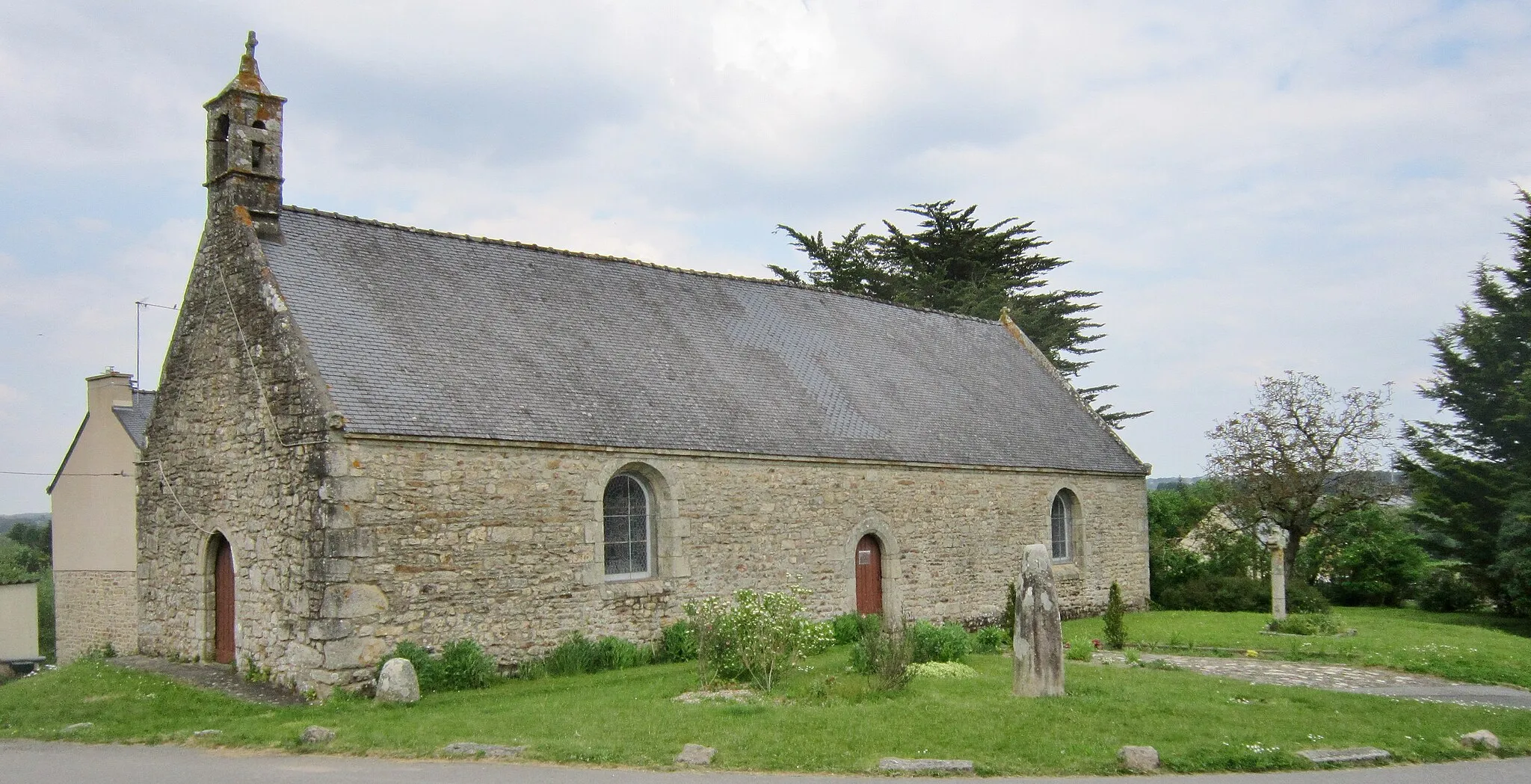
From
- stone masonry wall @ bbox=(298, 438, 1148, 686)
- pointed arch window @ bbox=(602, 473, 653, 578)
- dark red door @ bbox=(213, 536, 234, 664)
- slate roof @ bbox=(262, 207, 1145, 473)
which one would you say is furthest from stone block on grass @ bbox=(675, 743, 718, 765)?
dark red door @ bbox=(213, 536, 234, 664)

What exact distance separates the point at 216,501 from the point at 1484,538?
27327mm

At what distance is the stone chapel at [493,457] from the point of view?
47.9ft

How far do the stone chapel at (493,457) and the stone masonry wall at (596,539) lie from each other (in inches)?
1.4

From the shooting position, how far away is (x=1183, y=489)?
31781 mm

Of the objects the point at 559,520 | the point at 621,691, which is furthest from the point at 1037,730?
the point at 559,520

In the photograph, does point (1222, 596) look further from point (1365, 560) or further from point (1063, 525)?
point (1365, 560)

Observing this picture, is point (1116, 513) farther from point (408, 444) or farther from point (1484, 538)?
point (408, 444)

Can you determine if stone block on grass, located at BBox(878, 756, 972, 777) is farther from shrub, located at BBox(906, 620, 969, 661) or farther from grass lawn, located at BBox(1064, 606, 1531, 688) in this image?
grass lawn, located at BBox(1064, 606, 1531, 688)

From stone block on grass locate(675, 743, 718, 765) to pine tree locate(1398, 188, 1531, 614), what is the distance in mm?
23502

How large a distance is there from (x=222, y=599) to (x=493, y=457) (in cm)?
490

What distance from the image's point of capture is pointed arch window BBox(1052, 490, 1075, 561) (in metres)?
25.0

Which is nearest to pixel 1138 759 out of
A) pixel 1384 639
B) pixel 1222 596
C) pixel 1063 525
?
pixel 1384 639

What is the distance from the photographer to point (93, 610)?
83.7ft

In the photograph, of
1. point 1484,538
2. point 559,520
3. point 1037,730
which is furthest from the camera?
point 1484,538
